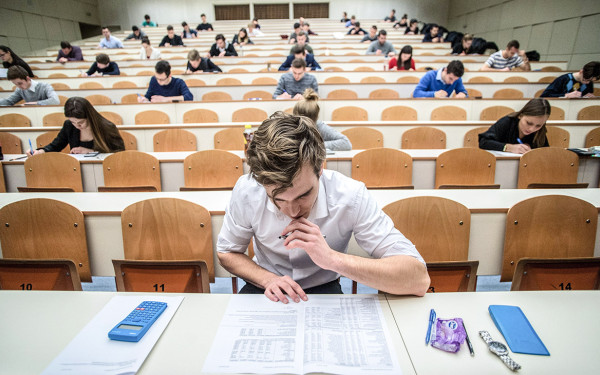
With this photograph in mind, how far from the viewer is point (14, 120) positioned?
415 cm

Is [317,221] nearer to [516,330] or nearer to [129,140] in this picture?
[516,330]

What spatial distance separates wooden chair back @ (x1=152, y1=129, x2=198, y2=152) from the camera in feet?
11.1

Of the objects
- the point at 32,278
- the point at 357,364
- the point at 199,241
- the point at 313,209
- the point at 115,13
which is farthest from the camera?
the point at 115,13

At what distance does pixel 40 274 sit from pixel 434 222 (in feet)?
5.73

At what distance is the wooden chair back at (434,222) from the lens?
1514 millimetres

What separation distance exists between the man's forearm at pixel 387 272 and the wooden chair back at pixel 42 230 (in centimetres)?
138

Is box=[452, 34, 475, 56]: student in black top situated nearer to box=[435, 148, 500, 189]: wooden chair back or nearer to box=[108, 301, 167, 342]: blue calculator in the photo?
box=[435, 148, 500, 189]: wooden chair back

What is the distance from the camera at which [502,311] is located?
90 cm

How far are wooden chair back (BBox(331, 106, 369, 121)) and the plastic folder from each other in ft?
11.4

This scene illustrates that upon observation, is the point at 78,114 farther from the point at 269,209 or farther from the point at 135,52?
the point at 135,52

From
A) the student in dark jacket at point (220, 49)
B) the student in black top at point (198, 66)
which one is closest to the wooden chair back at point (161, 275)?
the student in black top at point (198, 66)

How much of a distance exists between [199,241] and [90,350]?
80 centimetres

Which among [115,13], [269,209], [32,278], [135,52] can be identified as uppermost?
[115,13]

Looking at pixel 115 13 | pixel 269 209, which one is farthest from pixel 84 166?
pixel 115 13
